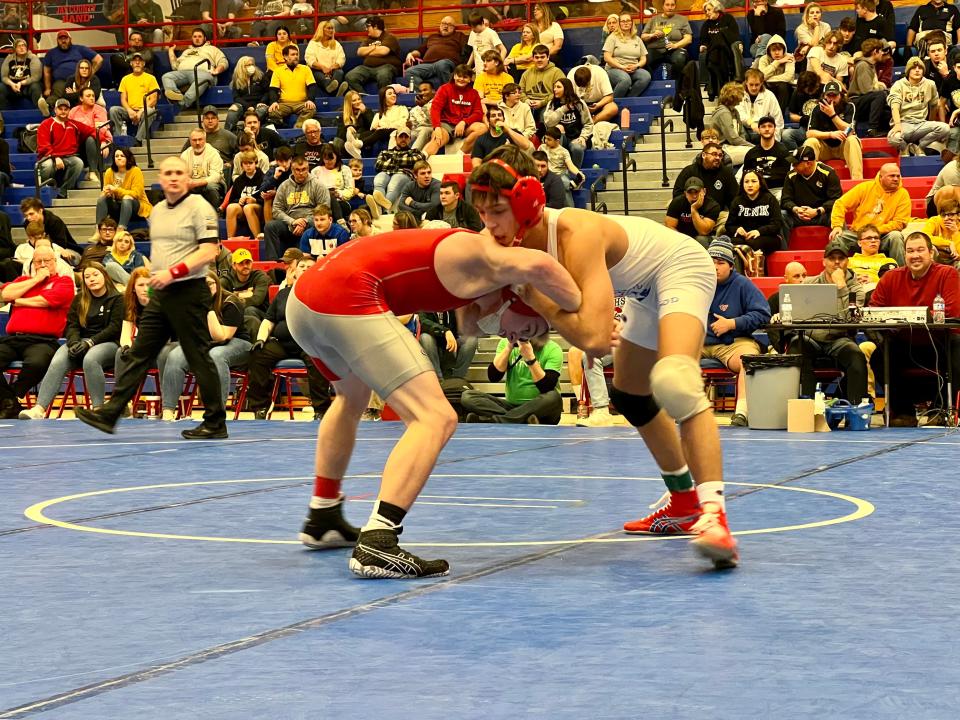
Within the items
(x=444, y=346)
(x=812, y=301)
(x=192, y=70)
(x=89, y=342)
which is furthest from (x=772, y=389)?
(x=192, y=70)

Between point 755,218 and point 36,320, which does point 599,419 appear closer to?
point 755,218

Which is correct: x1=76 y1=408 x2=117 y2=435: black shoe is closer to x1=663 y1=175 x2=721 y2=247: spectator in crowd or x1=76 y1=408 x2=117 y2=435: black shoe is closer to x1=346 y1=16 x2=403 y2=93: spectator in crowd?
x1=663 y1=175 x2=721 y2=247: spectator in crowd

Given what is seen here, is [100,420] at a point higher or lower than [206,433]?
higher

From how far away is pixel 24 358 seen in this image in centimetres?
1291

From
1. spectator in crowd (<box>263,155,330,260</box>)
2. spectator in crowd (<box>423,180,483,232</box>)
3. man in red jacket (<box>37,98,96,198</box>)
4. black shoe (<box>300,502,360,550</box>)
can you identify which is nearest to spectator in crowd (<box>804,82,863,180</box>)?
spectator in crowd (<box>423,180,483,232</box>)

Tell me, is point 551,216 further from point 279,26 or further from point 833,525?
point 279,26

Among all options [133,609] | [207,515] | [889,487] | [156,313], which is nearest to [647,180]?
[156,313]

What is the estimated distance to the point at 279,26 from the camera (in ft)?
72.6

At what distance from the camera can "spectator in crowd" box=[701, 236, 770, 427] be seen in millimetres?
11141

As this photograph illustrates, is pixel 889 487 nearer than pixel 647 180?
Yes

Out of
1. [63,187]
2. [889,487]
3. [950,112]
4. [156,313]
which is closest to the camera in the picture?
[889,487]

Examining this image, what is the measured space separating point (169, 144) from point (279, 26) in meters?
3.44

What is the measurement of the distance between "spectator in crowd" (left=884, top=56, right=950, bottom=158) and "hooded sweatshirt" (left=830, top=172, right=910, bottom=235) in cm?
204

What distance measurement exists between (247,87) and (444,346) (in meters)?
8.85
